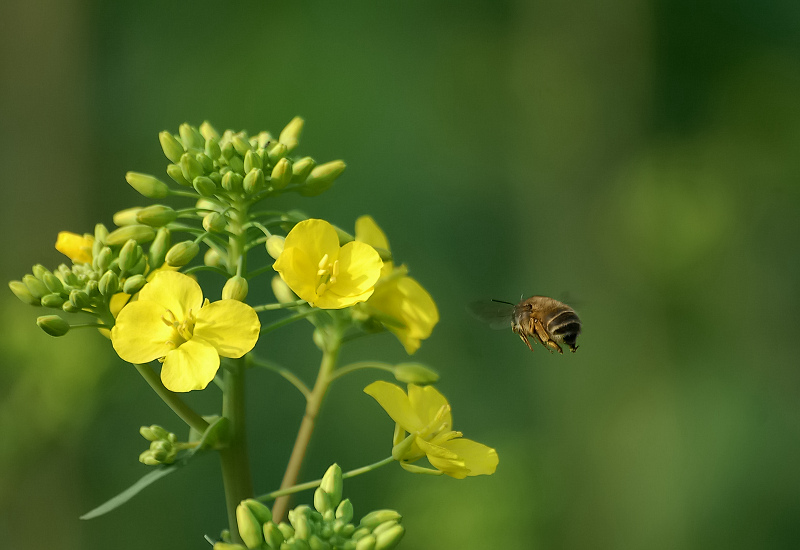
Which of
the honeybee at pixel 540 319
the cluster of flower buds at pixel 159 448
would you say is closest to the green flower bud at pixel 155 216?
the cluster of flower buds at pixel 159 448

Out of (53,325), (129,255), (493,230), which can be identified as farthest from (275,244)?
(493,230)

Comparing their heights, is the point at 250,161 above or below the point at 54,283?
above

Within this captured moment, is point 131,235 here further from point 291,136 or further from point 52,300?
point 291,136

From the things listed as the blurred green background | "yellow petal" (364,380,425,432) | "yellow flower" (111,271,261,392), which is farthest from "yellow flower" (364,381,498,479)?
the blurred green background

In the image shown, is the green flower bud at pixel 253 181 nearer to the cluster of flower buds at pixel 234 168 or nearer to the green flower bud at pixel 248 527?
the cluster of flower buds at pixel 234 168

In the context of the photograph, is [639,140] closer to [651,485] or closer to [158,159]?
[651,485]

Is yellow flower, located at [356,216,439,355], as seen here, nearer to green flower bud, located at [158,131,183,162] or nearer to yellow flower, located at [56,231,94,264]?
green flower bud, located at [158,131,183,162]

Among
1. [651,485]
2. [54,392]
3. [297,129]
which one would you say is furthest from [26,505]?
[651,485]

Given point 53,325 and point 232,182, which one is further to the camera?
point 232,182
